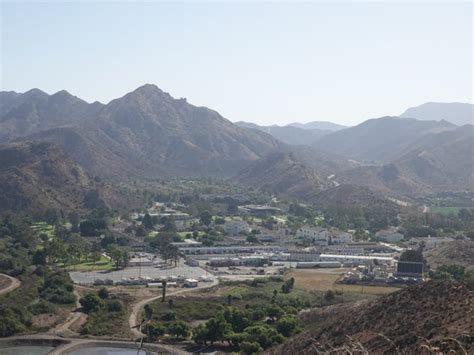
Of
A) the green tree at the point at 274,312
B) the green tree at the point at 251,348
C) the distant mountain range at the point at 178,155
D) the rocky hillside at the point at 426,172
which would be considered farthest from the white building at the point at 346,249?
the rocky hillside at the point at 426,172

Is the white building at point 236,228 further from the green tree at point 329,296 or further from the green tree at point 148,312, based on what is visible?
the green tree at point 148,312

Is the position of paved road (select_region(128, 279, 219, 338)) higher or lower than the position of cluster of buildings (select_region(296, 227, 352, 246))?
lower

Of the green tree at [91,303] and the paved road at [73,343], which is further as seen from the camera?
the green tree at [91,303]

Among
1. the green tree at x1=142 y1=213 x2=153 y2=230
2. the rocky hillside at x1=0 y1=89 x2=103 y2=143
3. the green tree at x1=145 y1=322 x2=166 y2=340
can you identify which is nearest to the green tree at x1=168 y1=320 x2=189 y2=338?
the green tree at x1=145 y1=322 x2=166 y2=340

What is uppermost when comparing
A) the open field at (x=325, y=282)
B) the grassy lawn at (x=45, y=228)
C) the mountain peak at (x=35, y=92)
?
the mountain peak at (x=35, y=92)

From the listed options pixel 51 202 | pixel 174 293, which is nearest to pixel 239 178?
pixel 51 202

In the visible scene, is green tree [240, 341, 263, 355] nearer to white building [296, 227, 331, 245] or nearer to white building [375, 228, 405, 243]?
white building [296, 227, 331, 245]
